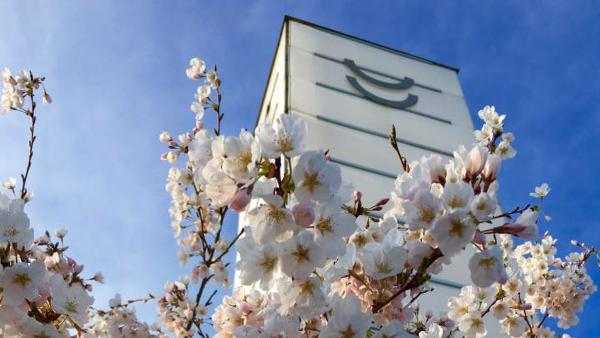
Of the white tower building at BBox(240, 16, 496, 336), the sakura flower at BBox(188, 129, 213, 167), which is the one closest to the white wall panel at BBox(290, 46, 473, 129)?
the white tower building at BBox(240, 16, 496, 336)

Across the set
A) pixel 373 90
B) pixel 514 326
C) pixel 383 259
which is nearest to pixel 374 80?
pixel 373 90

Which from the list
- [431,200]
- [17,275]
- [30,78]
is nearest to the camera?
[431,200]

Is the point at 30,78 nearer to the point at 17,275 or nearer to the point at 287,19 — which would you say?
the point at 17,275

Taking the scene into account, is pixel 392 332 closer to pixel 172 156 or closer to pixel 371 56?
pixel 172 156

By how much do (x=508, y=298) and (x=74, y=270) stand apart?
1.44 metres

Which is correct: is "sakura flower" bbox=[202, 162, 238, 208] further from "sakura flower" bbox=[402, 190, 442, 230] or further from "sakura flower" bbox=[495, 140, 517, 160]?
"sakura flower" bbox=[495, 140, 517, 160]

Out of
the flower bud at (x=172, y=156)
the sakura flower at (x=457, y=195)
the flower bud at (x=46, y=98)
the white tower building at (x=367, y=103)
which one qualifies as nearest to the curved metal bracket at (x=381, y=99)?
the white tower building at (x=367, y=103)

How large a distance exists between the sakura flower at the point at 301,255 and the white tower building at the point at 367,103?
8.30 ft

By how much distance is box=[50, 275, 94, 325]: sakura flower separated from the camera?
3.74ft

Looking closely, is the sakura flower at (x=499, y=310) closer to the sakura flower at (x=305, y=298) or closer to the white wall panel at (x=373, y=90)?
the sakura flower at (x=305, y=298)

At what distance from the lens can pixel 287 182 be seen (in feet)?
2.94

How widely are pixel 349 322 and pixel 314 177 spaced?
29cm

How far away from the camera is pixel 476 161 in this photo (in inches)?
37.4

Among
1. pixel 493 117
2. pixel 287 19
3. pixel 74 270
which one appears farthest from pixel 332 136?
pixel 74 270
